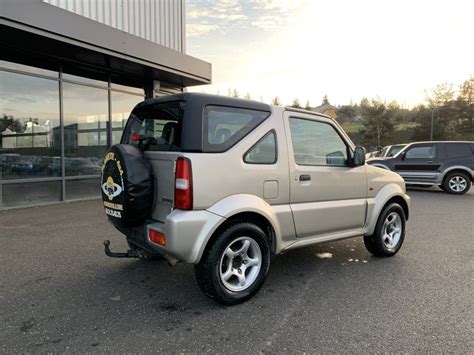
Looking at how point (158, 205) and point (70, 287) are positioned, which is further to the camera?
point (70, 287)

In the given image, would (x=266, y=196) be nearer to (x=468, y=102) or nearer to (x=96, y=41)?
(x=96, y=41)

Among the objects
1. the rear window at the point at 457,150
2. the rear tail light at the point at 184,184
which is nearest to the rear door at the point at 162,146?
the rear tail light at the point at 184,184

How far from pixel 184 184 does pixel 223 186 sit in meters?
0.38

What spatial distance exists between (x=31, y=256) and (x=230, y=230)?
3180 mm

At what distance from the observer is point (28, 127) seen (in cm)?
874

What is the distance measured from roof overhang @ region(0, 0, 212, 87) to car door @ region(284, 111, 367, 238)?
5808 mm

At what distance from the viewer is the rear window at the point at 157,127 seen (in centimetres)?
328

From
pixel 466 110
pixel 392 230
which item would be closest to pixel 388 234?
pixel 392 230

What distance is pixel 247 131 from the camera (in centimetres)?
350

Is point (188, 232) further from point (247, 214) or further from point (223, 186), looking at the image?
point (247, 214)

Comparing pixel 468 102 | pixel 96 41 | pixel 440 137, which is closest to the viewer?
pixel 96 41

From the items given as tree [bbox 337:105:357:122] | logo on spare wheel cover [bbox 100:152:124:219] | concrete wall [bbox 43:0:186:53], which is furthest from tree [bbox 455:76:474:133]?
logo on spare wheel cover [bbox 100:152:124:219]

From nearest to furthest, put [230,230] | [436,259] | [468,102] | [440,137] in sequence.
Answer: [230,230] → [436,259] → [440,137] → [468,102]

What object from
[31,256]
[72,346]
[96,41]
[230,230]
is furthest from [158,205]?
[96,41]
